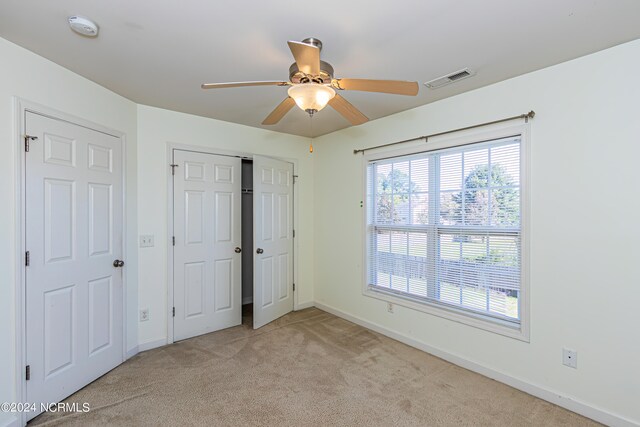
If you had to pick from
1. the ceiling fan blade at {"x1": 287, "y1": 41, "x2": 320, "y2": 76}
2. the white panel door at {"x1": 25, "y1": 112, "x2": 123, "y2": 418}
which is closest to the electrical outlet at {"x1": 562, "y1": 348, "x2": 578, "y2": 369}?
the ceiling fan blade at {"x1": 287, "y1": 41, "x2": 320, "y2": 76}

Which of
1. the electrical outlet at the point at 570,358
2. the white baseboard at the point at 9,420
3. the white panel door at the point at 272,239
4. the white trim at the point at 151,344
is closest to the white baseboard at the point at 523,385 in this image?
the electrical outlet at the point at 570,358

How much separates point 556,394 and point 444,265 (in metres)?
1.20

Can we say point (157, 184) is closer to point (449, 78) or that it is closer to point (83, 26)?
point (83, 26)

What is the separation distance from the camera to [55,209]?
2221 millimetres

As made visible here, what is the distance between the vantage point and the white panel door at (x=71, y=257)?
82.1 inches

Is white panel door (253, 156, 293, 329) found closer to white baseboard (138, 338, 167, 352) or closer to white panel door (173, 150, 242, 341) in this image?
white panel door (173, 150, 242, 341)

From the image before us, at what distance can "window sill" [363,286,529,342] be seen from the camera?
7.95 ft

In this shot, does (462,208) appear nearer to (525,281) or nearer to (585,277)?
(525,281)

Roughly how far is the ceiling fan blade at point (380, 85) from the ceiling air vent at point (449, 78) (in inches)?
36.2

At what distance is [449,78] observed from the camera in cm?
243

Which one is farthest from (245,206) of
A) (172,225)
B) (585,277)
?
(585,277)

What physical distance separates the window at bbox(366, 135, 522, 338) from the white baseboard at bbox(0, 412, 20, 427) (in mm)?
3053

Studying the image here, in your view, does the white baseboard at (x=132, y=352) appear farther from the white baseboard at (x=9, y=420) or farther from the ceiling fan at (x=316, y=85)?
the ceiling fan at (x=316, y=85)

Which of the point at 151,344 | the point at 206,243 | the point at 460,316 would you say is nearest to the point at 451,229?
the point at 460,316
